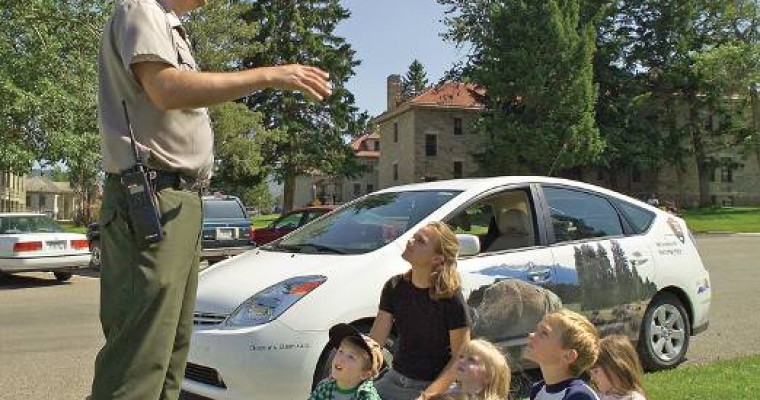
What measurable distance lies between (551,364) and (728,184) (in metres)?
72.1

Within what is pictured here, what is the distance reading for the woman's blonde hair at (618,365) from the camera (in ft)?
11.9

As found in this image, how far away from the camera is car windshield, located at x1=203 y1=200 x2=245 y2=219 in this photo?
19141 mm

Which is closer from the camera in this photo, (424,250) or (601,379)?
(601,379)

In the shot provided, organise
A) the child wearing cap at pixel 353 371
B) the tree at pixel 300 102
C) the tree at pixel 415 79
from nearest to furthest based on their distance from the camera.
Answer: the child wearing cap at pixel 353 371 < the tree at pixel 300 102 < the tree at pixel 415 79

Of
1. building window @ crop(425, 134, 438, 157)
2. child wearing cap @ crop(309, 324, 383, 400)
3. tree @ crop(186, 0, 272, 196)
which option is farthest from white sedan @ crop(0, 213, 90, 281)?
building window @ crop(425, 134, 438, 157)

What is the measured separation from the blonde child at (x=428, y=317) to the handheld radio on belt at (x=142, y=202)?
2.07 m

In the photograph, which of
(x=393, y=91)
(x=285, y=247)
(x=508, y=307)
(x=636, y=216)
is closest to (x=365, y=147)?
(x=393, y=91)

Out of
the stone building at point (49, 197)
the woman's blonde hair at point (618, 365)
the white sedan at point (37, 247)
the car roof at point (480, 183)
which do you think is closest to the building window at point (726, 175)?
the white sedan at point (37, 247)

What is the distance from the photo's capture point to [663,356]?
695cm

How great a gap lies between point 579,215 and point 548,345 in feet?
11.5

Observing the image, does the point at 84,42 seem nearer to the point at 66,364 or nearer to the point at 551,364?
the point at 66,364

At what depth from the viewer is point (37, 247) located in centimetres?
1538

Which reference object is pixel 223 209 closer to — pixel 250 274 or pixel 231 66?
pixel 250 274

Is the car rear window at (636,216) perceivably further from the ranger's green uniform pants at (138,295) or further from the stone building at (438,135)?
the stone building at (438,135)
